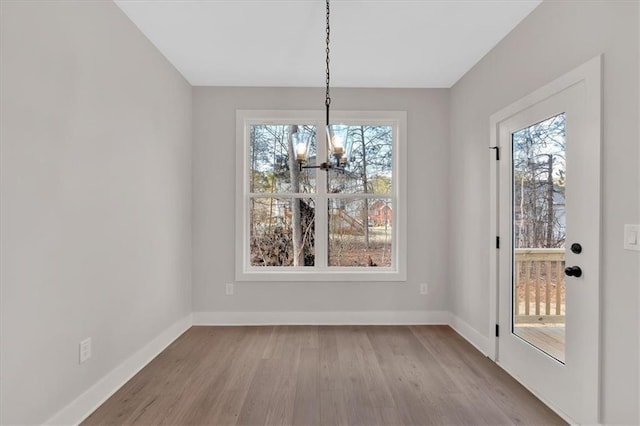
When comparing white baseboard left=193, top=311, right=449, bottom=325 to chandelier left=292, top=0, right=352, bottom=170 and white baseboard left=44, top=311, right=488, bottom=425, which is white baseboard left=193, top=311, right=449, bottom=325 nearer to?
white baseboard left=44, top=311, right=488, bottom=425

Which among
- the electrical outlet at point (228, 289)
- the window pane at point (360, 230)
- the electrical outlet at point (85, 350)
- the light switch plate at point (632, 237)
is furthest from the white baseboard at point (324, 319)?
the light switch plate at point (632, 237)

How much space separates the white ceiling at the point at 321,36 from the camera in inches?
97.1

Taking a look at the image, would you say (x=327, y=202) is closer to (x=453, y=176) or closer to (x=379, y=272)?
(x=379, y=272)

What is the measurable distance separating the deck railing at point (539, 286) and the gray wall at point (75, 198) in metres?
3.06

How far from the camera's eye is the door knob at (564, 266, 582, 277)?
79.7 inches

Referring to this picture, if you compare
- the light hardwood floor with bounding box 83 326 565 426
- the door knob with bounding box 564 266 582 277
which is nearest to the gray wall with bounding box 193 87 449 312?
the light hardwood floor with bounding box 83 326 565 426

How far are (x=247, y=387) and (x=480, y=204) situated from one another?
8.55 ft

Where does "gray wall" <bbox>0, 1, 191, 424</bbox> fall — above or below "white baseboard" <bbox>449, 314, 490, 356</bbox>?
above

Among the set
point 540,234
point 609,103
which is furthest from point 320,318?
point 609,103

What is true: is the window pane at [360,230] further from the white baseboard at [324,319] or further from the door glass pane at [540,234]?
the door glass pane at [540,234]

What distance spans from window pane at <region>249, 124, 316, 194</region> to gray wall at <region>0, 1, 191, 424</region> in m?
1.11

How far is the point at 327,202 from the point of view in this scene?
405 cm

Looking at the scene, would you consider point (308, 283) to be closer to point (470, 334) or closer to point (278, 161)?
point (278, 161)

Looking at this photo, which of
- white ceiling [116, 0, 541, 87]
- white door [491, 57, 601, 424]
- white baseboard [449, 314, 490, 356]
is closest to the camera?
white door [491, 57, 601, 424]
